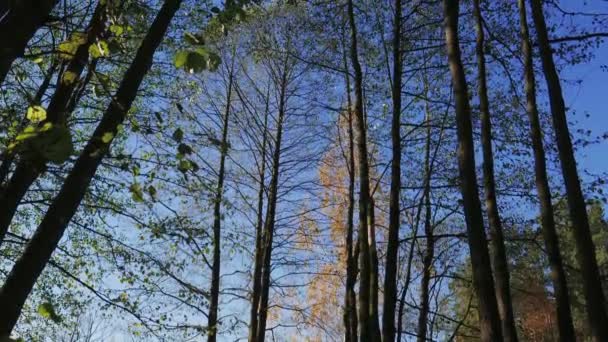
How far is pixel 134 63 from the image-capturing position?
8.87ft

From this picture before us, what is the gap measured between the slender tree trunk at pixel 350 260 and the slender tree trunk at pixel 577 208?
316 cm

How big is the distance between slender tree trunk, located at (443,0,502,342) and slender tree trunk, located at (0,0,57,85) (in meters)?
4.76

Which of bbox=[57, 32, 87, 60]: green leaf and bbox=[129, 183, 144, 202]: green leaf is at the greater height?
bbox=[57, 32, 87, 60]: green leaf

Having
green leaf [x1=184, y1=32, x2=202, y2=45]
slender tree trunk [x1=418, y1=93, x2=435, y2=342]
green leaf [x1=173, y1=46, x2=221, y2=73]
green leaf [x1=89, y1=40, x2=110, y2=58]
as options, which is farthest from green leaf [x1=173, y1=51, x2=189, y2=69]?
slender tree trunk [x1=418, y1=93, x2=435, y2=342]

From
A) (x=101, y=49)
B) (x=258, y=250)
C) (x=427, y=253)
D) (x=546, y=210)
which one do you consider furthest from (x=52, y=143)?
(x=427, y=253)

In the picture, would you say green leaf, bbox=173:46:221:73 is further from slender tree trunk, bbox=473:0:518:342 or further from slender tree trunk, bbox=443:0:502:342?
slender tree trunk, bbox=473:0:518:342

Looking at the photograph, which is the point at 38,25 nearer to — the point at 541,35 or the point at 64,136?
the point at 64,136

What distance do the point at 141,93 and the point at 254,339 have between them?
605cm

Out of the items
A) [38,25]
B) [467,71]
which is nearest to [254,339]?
[467,71]

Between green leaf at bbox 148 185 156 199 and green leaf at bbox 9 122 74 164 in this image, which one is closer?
green leaf at bbox 9 122 74 164

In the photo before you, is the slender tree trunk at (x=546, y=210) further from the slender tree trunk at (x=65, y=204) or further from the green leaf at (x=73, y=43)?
the green leaf at (x=73, y=43)

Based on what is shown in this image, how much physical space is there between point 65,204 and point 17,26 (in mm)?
946

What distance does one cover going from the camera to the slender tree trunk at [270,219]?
1191 cm

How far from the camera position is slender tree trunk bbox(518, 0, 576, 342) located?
278 inches
